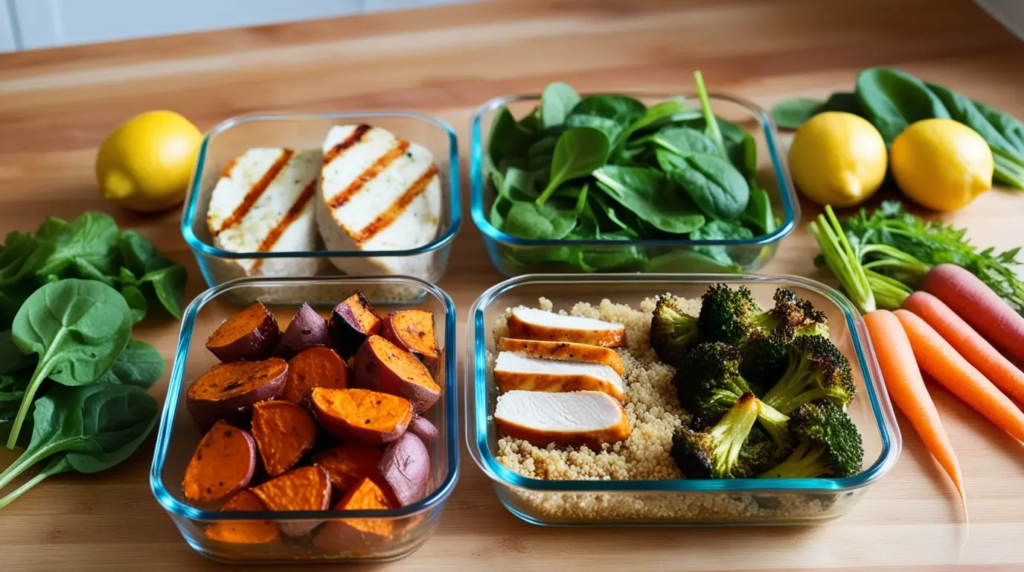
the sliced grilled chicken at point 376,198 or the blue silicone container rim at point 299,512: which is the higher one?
the sliced grilled chicken at point 376,198

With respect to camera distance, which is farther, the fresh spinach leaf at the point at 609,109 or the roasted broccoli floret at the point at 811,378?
the fresh spinach leaf at the point at 609,109

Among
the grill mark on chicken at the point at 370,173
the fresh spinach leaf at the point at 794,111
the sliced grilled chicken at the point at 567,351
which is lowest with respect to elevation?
the sliced grilled chicken at the point at 567,351

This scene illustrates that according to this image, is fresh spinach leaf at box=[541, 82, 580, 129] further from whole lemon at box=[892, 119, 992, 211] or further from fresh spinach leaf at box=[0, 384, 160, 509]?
fresh spinach leaf at box=[0, 384, 160, 509]

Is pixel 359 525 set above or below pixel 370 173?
below

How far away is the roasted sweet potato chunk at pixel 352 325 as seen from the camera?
48.8 inches

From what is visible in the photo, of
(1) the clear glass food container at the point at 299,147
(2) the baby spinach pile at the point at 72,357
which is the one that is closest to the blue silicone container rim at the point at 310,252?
(1) the clear glass food container at the point at 299,147

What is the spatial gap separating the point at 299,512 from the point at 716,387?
0.56 meters

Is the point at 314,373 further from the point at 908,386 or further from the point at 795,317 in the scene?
the point at 908,386

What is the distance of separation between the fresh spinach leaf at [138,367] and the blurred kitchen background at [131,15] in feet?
4.36

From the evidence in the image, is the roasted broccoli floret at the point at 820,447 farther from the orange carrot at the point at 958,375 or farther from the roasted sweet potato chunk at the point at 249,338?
the roasted sweet potato chunk at the point at 249,338

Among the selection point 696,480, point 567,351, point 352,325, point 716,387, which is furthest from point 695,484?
point 352,325

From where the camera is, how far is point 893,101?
1.80m

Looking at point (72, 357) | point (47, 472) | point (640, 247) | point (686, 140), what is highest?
point (686, 140)

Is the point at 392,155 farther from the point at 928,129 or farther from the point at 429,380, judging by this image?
the point at 928,129
